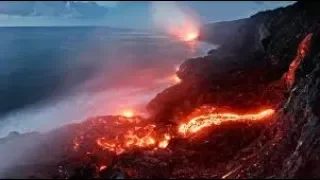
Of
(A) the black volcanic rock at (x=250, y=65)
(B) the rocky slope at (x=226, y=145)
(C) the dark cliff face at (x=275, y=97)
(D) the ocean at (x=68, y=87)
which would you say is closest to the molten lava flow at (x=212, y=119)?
(B) the rocky slope at (x=226, y=145)

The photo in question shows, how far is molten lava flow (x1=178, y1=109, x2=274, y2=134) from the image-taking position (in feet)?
135

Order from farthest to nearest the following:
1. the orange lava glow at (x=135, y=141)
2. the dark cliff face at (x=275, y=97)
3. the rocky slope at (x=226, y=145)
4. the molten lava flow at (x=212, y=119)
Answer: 1. the molten lava flow at (x=212, y=119)
2. the orange lava glow at (x=135, y=141)
3. the rocky slope at (x=226, y=145)
4. the dark cliff face at (x=275, y=97)

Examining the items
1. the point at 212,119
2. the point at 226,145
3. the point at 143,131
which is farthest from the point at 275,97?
the point at 143,131

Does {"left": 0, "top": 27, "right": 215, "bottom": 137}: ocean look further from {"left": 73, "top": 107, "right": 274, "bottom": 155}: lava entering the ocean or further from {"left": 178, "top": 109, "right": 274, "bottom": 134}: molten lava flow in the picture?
{"left": 178, "top": 109, "right": 274, "bottom": 134}: molten lava flow

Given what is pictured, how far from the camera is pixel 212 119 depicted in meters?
42.2

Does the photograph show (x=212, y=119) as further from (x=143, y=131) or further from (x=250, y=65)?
(x=250, y=65)

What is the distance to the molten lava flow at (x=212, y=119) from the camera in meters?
41.1

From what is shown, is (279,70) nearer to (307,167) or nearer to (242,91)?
(242,91)

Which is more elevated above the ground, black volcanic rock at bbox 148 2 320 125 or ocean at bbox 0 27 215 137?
black volcanic rock at bbox 148 2 320 125

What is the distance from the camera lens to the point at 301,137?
107 ft

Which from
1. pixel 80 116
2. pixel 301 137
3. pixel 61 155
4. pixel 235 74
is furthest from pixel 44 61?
pixel 301 137

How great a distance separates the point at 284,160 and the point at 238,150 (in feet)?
17.3

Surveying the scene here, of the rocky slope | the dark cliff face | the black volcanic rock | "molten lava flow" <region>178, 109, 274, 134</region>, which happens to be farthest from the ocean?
"molten lava flow" <region>178, 109, 274, 134</region>

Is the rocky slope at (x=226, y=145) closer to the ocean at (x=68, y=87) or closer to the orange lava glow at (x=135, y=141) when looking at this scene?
the orange lava glow at (x=135, y=141)
